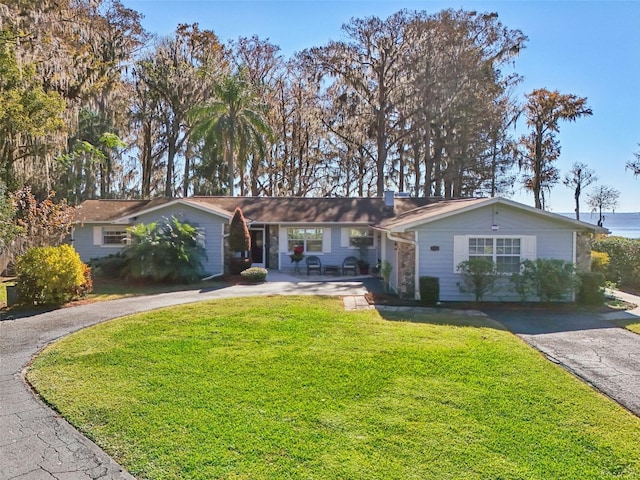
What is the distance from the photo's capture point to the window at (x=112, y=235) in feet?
63.0

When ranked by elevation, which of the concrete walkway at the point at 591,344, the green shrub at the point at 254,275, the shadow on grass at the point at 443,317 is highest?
the green shrub at the point at 254,275

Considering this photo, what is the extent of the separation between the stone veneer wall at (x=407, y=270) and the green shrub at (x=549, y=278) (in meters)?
2.86

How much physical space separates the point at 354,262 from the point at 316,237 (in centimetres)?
219

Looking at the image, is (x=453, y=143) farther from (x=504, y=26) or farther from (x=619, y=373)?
(x=619, y=373)

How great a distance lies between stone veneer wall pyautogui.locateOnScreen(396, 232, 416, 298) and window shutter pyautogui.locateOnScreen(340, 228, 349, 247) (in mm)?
6945

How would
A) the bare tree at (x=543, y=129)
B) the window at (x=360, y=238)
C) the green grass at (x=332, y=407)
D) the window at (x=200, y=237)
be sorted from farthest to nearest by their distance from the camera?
the bare tree at (x=543, y=129)
the window at (x=360, y=238)
the window at (x=200, y=237)
the green grass at (x=332, y=407)

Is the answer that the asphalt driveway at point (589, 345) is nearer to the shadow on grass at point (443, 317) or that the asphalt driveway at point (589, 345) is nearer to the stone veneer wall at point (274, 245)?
the shadow on grass at point (443, 317)

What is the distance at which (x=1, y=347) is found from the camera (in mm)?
7277

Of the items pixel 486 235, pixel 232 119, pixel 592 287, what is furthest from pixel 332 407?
pixel 232 119

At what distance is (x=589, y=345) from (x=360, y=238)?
12748 millimetres

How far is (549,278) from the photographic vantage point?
1145 cm

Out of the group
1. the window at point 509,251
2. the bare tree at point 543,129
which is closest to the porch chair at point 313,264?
the window at point 509,251

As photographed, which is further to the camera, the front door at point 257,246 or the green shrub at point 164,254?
the front door at point 257,246

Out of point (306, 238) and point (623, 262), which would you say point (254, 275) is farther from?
point (623, 262)
